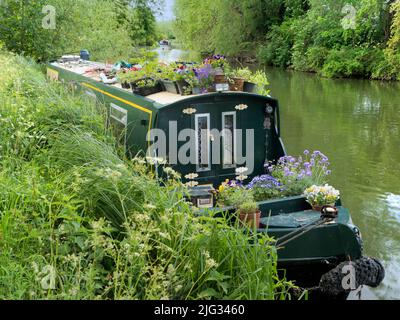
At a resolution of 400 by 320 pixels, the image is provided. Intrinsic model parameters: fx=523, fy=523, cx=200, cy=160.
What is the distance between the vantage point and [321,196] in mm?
5176

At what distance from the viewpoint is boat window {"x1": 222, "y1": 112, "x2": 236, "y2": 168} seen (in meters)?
5.98

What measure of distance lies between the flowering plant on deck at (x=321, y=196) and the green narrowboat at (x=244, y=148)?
0.10 m

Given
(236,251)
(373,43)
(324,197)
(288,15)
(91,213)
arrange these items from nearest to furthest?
(236,251) → (91,213) → (324,197) → (373,43) → (288,15)

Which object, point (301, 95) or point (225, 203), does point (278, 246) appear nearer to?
point (225, 203)

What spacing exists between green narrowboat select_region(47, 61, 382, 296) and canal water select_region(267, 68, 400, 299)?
1253 mm

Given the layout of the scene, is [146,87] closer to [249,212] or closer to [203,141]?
[203,141]

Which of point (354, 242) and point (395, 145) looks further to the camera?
point (395, 145)

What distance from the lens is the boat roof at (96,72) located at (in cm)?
587

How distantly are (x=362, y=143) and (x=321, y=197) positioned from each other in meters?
7.60

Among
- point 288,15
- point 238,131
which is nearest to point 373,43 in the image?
point 288,15

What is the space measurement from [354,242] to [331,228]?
0.86ft

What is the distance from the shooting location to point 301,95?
19922 millimetres

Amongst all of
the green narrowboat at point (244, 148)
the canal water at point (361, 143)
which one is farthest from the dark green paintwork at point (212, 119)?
the canal water at point (361, 143)

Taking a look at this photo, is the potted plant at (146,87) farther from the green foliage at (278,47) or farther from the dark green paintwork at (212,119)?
the green foliage at (278,47)
